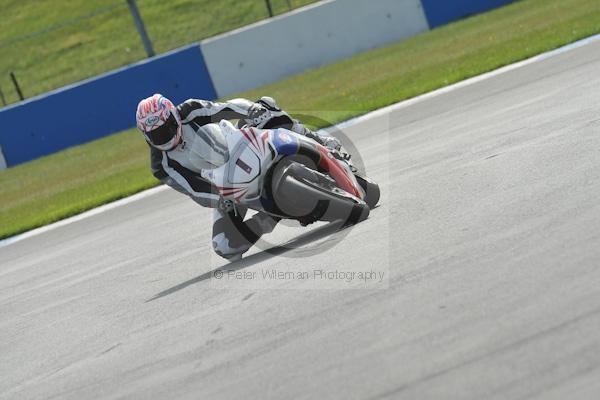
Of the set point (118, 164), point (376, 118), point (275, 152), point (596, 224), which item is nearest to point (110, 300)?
point (275, 152)

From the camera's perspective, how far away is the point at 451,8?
77.9 feet

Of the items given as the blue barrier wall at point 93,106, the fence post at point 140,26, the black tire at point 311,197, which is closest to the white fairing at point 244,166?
the black tire at point 311,197

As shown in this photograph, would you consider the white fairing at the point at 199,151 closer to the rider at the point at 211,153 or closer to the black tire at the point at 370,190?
the rider at the point at 211,153

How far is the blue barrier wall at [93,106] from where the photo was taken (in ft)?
74.8

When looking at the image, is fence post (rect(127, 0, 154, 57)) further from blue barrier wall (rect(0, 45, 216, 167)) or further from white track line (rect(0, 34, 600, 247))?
white track line (rect(0, 34, 600, 247))

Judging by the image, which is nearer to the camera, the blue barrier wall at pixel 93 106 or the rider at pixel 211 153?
the rider at pixel 211 153

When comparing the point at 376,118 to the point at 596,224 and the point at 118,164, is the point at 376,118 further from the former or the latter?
the point at 596,224

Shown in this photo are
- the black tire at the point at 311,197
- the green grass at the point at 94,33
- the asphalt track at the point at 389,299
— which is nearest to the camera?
the asphalt track at the point at 389,299

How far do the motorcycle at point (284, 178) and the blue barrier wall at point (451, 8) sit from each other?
1646 cm

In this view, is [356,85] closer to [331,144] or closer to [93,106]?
[93,106]

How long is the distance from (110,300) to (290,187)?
1739 mm

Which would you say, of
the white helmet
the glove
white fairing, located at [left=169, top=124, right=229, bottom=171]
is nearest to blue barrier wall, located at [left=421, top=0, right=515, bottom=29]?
the glove

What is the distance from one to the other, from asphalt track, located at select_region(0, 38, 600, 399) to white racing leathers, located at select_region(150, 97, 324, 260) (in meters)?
0.21

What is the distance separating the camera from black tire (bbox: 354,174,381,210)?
26.7ft
